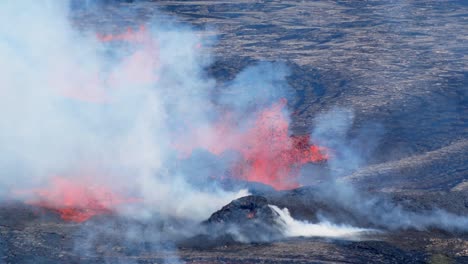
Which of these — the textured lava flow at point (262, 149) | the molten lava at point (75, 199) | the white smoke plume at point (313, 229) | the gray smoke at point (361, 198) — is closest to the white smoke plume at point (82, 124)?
the molten lava at point (75, 199)

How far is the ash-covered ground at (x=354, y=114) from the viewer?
18.4 metres

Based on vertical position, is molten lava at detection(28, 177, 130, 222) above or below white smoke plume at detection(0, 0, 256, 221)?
below

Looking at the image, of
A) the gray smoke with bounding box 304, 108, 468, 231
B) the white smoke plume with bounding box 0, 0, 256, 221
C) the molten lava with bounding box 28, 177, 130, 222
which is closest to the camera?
the gray smoke with bounding box 304, 108, 468, 231

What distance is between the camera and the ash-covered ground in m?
18.4

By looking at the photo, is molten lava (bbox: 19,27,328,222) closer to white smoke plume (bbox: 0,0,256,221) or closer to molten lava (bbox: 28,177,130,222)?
molten lava (bbox: 28,177,130,222)

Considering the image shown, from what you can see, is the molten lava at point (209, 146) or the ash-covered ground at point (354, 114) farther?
the molten lava at point (209, 146)

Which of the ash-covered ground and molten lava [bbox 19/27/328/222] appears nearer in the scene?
the ash-covered ground

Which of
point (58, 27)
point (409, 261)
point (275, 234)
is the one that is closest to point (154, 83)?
point (58, 27)

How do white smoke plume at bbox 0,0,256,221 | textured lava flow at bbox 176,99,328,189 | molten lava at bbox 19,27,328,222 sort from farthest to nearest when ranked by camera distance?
textured lava flow at bbox 176,99,328,189 < white smoke plume at bbox 0,0,256,221 < molten lava at bbox 19,27,328,222

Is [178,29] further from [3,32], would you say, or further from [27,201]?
[27,201]

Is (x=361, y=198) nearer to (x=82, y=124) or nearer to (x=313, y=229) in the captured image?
(x=313, y=229)

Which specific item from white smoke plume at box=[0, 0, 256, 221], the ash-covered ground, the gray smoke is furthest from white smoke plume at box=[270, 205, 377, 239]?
white smoke plume at box=[0, 0, 256, 221]

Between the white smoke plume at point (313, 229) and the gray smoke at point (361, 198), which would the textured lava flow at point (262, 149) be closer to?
the gray smoke at point (361, 198)

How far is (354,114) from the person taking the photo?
3444 cm
